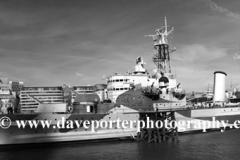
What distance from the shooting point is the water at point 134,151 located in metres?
17.1

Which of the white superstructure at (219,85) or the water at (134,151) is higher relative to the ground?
the white superstructure at (219,85)

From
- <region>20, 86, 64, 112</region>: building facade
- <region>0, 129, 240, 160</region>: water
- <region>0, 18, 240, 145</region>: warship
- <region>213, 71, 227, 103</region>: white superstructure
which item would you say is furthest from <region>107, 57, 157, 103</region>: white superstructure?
<region>20, 86, 64, 112</region>: building facade

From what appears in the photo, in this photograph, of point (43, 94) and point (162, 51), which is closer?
point (162, 51)

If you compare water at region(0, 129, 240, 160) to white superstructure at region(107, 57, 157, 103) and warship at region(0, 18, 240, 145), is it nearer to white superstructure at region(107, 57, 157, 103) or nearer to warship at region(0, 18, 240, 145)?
warship at region(0, 18, 240, 145)

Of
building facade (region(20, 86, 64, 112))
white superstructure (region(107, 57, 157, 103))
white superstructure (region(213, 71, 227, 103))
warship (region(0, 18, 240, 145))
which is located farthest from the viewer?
building facade (region(20, 86, 64, 112))

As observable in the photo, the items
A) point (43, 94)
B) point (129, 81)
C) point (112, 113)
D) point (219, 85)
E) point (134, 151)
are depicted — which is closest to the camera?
point (134, 151)

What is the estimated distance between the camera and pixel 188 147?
19797 millimetres

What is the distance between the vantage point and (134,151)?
18844mm

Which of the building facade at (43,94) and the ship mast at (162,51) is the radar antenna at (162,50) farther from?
the building facade at (43,94)

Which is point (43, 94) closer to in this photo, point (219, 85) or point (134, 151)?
point (219, 85)

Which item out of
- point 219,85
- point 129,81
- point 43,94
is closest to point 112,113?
point 129,81

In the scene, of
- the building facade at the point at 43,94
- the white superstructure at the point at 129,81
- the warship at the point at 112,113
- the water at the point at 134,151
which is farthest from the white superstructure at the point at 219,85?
the building facade at the point at 43,94

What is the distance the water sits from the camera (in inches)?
673

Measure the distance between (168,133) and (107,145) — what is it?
6.99 meters
